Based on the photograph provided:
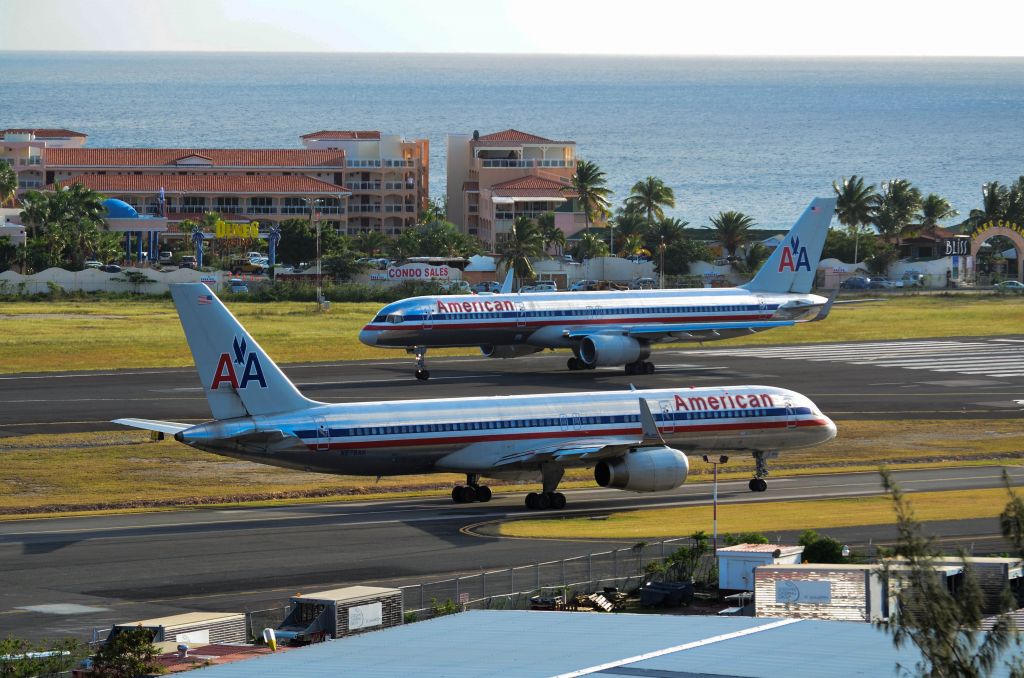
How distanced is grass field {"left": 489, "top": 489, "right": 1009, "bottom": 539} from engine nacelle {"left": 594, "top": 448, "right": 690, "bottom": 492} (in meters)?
1.14

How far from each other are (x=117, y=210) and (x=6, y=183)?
69.5ft

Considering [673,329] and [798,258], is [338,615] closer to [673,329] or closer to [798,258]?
[673,329]

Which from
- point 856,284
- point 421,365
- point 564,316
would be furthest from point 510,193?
point 421,365

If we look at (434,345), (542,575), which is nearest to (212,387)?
(542,575)

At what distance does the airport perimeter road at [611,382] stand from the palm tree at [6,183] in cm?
9089

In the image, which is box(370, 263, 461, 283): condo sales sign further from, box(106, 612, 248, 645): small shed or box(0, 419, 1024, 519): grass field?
box(106, 612, 248, 645): small shed

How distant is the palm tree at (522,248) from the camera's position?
14475cm

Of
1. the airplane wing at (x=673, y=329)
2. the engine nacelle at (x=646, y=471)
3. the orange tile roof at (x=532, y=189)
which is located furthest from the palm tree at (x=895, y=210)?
the engine nacelle at (x=646, y=471)

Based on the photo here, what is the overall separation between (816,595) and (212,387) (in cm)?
2232

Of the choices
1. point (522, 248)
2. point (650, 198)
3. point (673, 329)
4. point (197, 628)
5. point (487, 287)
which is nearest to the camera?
point (197, 628)

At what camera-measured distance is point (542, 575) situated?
44.5 meters

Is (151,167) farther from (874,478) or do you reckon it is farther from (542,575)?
(542,575)

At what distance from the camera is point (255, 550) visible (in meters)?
48.9

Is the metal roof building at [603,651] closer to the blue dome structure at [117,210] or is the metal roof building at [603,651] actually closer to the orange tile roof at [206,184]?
the blue dome structure at [117,210]
